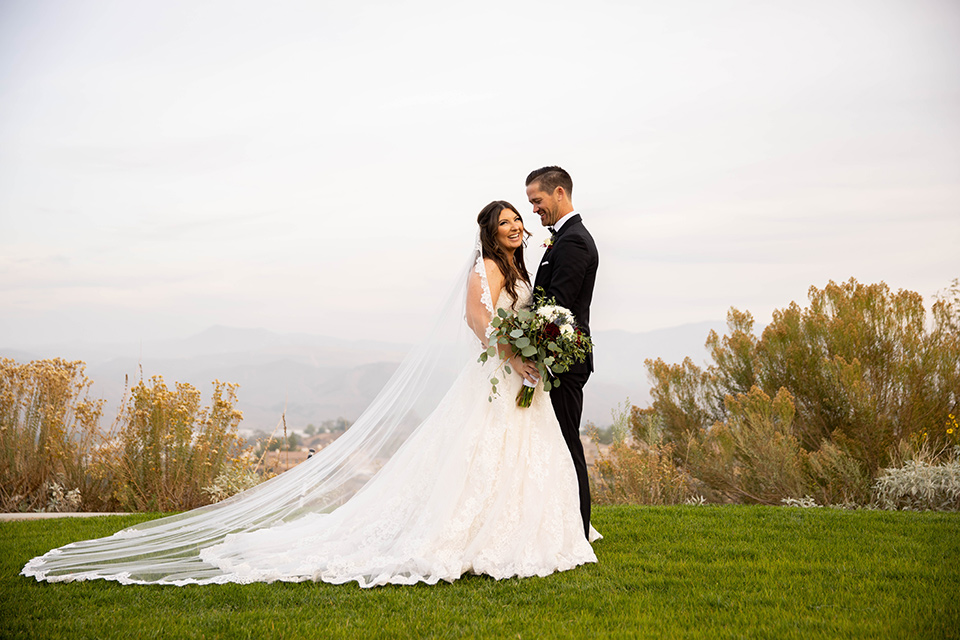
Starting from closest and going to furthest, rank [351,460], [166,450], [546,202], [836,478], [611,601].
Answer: [611,601]
[546,202]
[351,460]
[166,450]
[836,478]

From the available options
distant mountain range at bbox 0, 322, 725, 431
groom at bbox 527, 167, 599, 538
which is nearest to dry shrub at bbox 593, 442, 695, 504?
distant mountain range at bbox 0, 322, 725, 431

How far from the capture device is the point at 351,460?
4.50 m

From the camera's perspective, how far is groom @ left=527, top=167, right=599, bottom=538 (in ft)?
13.5

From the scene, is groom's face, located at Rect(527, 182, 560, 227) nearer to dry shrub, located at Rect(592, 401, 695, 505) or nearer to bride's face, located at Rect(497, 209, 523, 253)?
bride's face, located at Rect(497, 209, 523, 253)

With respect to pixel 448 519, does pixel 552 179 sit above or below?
above

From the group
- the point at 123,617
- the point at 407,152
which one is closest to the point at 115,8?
the point at 407,152

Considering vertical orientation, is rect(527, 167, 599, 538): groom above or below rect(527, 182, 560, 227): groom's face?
below

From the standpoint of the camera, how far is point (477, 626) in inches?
115

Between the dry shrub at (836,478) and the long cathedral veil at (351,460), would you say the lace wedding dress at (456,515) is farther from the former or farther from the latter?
the dry shrub at (836,478)

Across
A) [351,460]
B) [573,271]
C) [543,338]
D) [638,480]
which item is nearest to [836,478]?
[638,480]

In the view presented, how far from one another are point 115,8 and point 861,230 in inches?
587

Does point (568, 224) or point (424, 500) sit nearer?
point (424, 500)

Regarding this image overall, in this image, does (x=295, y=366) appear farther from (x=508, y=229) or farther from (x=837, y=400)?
(x=508, y=229)

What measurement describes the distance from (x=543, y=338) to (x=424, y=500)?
1376 mm
